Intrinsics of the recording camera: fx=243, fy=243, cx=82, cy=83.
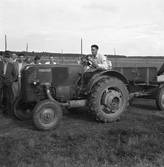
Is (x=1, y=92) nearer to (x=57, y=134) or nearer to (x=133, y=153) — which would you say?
(x=57, y=134)

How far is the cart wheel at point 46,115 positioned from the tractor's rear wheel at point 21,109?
109 cm

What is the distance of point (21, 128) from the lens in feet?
16.1

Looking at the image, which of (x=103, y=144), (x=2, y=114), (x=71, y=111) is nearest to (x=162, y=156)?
(x=103, y=144)

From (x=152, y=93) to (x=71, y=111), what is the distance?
89.7 inches

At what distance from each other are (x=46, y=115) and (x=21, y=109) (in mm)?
1306

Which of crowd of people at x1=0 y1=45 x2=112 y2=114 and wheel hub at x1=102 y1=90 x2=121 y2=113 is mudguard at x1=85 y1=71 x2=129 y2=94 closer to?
crowd of people at x1=0 y1=45 x2=112 y2=114

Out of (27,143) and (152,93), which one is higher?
(152,93)

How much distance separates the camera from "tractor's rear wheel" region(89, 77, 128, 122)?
5.08 metres

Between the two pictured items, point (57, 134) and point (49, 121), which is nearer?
point (57, 134)

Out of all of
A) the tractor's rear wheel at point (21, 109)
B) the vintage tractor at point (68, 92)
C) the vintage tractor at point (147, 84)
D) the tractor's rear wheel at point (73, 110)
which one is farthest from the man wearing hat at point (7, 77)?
the vintage tractor at point (147, 84)

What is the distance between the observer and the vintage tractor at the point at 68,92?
4.77m

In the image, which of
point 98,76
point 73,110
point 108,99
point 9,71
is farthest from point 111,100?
point 9,71

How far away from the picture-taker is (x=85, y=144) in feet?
12.5

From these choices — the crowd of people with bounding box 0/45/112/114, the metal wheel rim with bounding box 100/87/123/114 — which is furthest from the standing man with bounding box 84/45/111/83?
the metal wheel rim with bounding box 100/87/123/114
